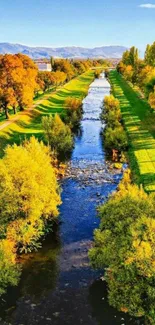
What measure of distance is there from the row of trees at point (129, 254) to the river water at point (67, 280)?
160 cm

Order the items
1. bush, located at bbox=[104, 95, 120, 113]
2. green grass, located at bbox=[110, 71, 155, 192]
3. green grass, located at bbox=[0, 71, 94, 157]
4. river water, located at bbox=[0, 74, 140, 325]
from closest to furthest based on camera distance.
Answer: river water, located at bbox=[0, 74, 140, 325]
green grass, located at bbox=[110, 71, 155, 192]
green grass, located at bbox=[0, 71, 94, 157]
bush, located at bbox=[104, 95, 120, 113]

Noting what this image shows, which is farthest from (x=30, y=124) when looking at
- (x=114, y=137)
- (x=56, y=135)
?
(x=114, y=137)

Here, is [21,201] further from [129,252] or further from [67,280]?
[129,252]

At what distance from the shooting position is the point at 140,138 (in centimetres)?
7350

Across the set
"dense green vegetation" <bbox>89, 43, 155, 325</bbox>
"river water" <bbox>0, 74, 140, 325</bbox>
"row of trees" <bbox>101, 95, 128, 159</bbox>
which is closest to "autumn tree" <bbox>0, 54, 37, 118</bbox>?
"row of trees" <bbox>101, 95, 128, 159</bbox>

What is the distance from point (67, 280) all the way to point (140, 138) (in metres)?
45.0

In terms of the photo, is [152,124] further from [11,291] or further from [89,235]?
[11,291]

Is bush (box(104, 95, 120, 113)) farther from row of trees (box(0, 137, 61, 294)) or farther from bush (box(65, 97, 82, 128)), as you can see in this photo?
row of trees (box(0, 137, 61, 294))

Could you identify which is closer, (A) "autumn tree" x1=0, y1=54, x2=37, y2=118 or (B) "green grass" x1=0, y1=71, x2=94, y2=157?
(B) "green grass" x1=0, y1=71, x2=94, y2=157

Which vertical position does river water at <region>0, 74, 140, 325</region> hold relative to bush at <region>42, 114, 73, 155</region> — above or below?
below

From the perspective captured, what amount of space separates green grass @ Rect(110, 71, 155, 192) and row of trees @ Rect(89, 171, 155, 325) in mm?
17069

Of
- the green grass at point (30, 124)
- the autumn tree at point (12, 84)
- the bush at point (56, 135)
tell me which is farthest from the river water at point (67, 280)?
the autumn tree at point (12, 84)

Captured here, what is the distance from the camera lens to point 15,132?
75.5 m

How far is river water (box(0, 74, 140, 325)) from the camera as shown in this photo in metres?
28.3
